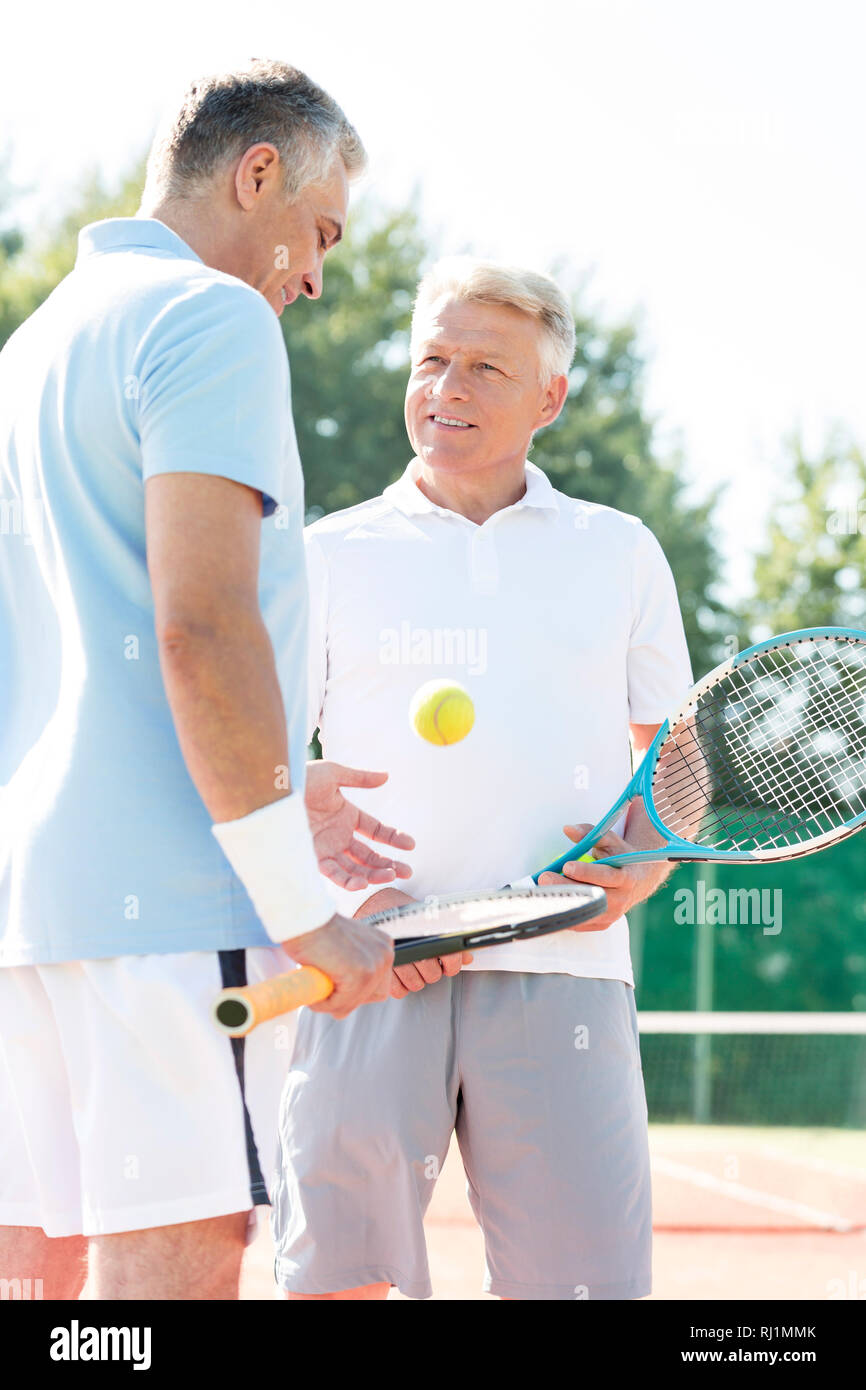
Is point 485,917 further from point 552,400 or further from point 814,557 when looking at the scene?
point 814,557

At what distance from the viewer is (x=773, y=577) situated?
20609mm

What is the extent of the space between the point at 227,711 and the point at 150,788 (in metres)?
0.18

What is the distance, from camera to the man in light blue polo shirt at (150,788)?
6.01 feet

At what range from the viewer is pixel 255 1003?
5.86ft

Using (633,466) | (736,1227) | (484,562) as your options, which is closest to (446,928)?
(484,562)

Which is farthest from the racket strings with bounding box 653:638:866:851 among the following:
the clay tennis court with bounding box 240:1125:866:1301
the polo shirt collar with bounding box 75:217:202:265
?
the clay tennis court with bounding box 240:1125:866:1301

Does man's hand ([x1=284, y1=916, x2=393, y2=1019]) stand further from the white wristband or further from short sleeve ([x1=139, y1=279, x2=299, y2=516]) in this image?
short sleeve ([x1=139, y1=279, x2=299, y2=516])

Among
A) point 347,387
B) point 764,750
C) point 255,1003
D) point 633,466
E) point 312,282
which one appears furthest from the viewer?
point 633,466

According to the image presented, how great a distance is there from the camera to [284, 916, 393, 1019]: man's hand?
1.89m

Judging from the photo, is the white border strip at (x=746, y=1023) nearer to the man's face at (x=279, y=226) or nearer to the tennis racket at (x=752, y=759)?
the tennis racket at (x=752, y=759)

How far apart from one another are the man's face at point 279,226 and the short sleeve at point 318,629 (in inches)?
30.6

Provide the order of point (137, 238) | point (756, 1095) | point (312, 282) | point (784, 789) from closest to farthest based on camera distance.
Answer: point (137, 238)
point (312, 282)
point (784, 789)
point (756, 1095)

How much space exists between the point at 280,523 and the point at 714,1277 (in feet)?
16.7

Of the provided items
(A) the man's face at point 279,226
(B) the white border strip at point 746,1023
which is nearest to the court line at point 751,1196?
(B) the white border strip at point 746,1023
